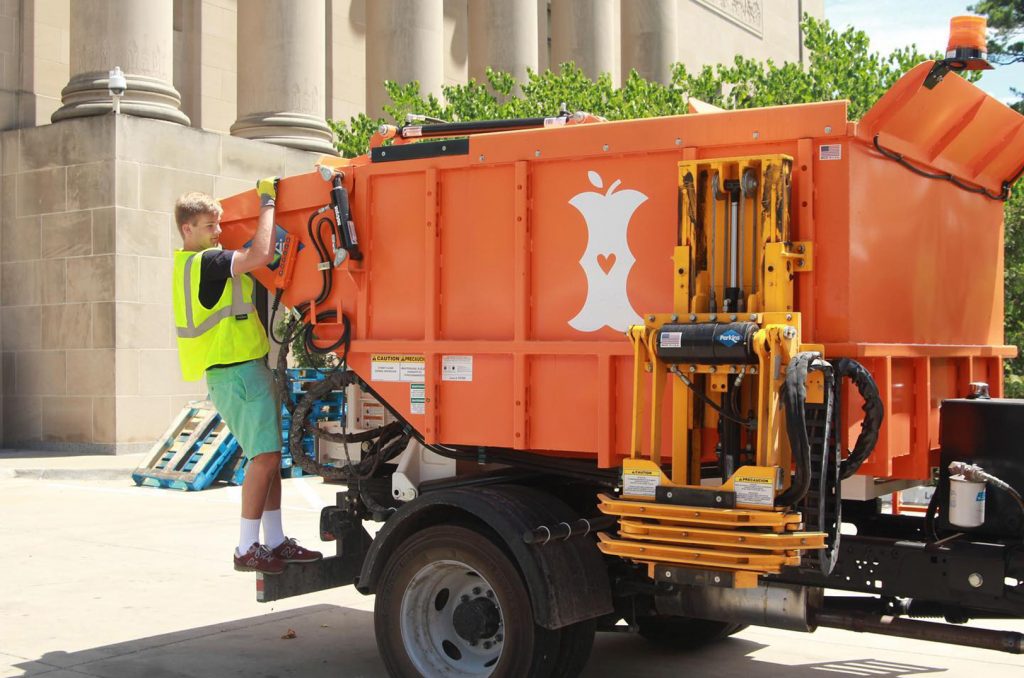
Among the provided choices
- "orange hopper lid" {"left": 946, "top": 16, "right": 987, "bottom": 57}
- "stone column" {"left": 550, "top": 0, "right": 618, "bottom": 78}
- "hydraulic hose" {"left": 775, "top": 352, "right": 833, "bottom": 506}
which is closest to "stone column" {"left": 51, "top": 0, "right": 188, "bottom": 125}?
"stone column" {"left": 550, "top": 0, "right": 618, "bottom": 78}

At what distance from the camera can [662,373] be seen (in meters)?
4.91

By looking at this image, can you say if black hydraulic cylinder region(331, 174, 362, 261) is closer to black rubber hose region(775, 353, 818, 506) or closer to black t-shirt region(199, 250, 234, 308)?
black t-shirt region(199, 250, 234, 308)

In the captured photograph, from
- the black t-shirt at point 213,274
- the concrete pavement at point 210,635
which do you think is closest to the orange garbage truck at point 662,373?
the black t-shirt at point 213,274

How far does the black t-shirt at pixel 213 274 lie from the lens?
253 inches

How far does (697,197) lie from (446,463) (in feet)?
6.61

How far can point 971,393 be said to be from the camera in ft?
18.5

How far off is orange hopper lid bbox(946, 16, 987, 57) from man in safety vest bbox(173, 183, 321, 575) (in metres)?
3.48

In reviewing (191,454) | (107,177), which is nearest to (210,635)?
(191,454)

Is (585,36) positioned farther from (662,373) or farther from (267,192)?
(662,373)

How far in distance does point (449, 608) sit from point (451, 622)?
0.07 m

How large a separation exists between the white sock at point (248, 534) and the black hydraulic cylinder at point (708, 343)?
8.88 ft

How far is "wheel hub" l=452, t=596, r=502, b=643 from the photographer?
5.56m

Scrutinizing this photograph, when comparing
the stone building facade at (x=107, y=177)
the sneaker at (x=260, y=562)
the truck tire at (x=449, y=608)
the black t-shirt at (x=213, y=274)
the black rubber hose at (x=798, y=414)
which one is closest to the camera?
the black rubber hose at (x=798, y=414)

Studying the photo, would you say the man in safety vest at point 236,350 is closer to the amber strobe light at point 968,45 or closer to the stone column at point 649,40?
the amber strobe light at point 968,45
